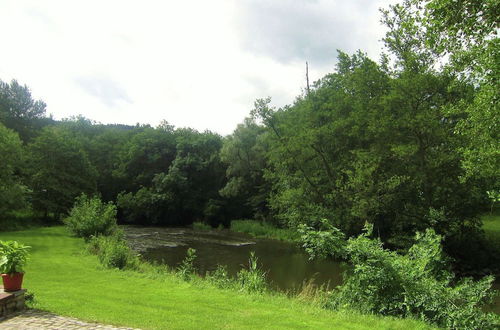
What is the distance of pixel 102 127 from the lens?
3068 inches

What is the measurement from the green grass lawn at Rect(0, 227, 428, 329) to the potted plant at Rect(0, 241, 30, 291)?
0.96 meters

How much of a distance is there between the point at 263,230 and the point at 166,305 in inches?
1421

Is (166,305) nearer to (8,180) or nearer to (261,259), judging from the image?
(261,259)

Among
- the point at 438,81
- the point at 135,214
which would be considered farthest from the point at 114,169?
the point at 438,81

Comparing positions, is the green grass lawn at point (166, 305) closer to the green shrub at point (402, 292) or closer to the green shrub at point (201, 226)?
the green shrub at point (402, 292)

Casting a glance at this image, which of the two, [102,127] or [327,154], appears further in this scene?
[102,127]

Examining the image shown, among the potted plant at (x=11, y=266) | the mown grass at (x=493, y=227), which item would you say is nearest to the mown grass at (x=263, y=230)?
the mown grass at (x=493, y=227)

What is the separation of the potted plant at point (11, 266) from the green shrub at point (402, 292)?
875cm

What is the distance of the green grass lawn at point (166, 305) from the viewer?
8539mm

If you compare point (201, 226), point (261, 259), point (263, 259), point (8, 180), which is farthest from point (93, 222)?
point (201, 226)

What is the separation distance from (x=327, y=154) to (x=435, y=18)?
22381mm

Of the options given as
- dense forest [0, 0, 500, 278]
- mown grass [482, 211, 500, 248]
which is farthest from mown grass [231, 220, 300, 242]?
mown grass [482, 211, 500, 248]

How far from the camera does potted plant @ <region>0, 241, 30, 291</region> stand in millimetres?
8609

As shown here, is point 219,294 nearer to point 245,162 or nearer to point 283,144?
point 283,144
